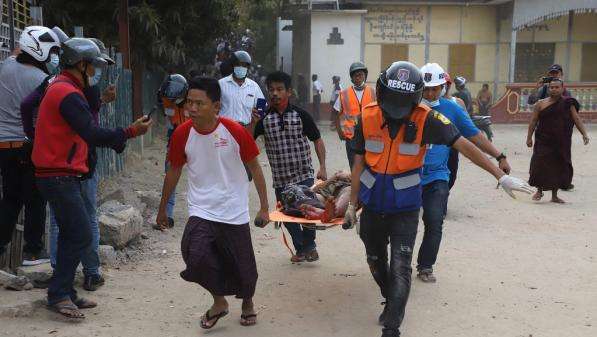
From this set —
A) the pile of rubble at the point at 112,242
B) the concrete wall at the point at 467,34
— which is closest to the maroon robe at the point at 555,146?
the pile of rubble at the point at 112,242

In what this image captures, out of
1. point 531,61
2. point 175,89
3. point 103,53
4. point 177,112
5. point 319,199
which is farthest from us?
point 531,61

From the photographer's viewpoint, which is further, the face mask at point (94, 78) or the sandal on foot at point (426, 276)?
the sandal on foot at point (426, 276)

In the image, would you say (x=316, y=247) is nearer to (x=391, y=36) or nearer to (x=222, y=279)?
(x=222, y=279)

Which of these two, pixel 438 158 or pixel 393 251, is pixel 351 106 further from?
pixel 393 251

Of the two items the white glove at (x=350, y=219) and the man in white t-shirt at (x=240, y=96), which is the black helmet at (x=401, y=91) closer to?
the white glove at (x=350, y=219)

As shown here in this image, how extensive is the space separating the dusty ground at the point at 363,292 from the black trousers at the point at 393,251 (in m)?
0.40

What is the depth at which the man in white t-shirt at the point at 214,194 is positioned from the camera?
4426 mm

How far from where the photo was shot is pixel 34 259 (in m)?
5.50


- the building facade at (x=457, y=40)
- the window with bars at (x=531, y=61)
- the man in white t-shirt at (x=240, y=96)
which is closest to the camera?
the man in white t-shirt at (x=240, y=96)

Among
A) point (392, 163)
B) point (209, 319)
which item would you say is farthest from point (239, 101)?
point (392, 163)

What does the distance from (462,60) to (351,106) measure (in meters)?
17.5

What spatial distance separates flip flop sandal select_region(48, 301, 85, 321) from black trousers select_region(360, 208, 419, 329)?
196 cm

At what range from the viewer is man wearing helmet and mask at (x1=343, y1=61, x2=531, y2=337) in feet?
14.0

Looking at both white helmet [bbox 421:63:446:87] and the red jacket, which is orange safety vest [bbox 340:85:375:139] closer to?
white helmet [bbox 421:63:446:87]
